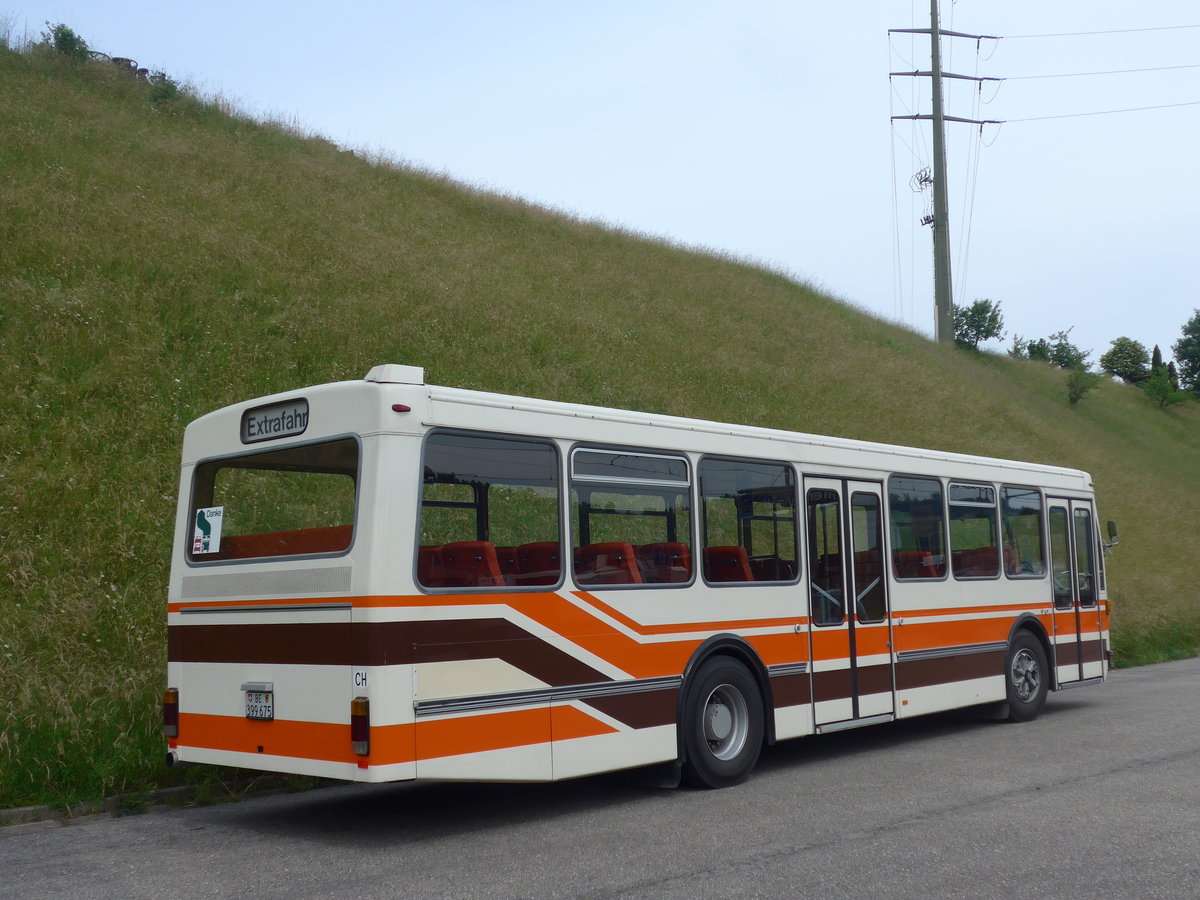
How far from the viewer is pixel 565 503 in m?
7.81

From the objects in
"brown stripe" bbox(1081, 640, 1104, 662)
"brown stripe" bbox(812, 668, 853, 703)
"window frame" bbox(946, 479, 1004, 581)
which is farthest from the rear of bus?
"brown stripe" bbox(1081, 640, 1104, 662)

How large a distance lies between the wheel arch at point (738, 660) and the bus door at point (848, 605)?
2.07 ft

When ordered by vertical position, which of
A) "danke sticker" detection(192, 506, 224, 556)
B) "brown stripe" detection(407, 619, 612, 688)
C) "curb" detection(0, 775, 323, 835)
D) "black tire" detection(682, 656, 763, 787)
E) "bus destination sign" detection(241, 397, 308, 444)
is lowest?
"curb" detection(0, 775, 323, 835)

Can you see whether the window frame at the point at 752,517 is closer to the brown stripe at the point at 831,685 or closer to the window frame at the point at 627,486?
the window frame at the point at 627,486

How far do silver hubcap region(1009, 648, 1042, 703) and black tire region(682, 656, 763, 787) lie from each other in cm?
472

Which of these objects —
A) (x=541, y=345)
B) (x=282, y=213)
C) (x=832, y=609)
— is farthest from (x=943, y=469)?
(x=282, y=213)

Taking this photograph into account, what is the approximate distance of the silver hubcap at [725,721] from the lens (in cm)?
879

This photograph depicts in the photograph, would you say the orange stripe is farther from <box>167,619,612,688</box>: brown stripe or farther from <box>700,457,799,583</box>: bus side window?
<box>700,457,799,583</box>: bus side window

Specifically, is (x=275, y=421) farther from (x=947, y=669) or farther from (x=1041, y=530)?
(x=1041, y=530)

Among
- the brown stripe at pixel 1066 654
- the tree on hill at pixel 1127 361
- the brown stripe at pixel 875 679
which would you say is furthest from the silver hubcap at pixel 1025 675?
the tree on hill at pixel 1127 361

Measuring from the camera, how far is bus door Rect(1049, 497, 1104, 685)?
43.8ft

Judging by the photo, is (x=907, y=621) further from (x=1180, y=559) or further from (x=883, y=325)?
(x=883, y=325)

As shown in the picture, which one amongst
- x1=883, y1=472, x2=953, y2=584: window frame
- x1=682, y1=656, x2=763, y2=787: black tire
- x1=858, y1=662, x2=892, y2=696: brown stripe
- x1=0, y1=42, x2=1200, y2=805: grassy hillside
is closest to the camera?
x1=682, y1=656, x2=763, y2=787: black tire

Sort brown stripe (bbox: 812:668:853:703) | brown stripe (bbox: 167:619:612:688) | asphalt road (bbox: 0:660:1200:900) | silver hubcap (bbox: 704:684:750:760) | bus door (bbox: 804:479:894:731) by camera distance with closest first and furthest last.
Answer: asphalt road (bbox: 0:660:1200:900) → brown stripe (bbox: 167:619:612:688) → silver hubcap (bbox: 704:684:750:760) → brown stripe (bbox: 812:668:853:703) → bus door (bbox: 804:479:894:731)
